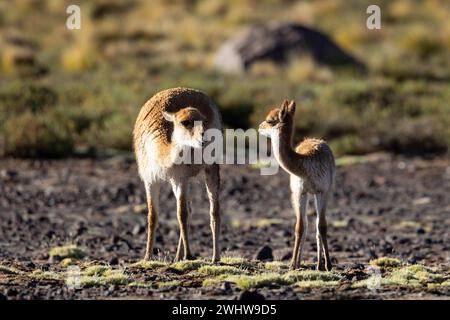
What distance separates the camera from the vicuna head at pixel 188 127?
380 inches

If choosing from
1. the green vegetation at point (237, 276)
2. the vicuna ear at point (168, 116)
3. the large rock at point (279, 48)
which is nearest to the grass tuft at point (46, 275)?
the green vegetation at point (237, 276)

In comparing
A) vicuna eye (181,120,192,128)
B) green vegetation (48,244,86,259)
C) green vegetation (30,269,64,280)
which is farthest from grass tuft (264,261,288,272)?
green vegetation (48,244,86,259)

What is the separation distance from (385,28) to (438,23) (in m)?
2.32

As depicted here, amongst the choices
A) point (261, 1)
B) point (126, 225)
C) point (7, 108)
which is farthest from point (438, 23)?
point (126, 225)

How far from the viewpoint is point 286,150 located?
9844mm

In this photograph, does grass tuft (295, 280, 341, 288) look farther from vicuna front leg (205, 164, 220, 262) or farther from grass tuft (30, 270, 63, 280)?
grass tuft (30, 270, 63, 280)

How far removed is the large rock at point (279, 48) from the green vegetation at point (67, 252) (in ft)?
54.2

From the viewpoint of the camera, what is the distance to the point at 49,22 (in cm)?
3866

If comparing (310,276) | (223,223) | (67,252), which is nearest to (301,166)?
(310,276)

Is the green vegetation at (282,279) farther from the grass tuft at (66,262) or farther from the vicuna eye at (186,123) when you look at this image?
the grass tuft at (66,262)

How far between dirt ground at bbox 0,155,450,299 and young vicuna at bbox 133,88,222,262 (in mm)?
670

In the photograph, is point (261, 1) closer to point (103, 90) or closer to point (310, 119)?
point (103, 90)

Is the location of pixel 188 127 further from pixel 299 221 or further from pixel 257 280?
pixel 257 280

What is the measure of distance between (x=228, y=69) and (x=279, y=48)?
57.4 inches
